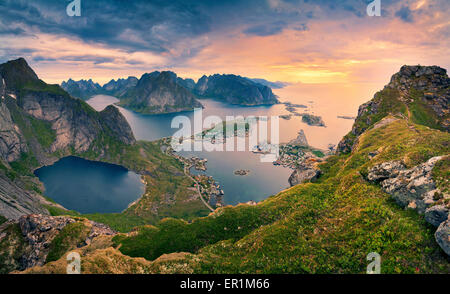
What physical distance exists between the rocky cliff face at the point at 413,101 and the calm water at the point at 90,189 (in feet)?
529

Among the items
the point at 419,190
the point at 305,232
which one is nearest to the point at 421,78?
the point at 419,190

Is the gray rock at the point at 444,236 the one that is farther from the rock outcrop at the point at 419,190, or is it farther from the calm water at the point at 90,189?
the calm water at the point at 90,189

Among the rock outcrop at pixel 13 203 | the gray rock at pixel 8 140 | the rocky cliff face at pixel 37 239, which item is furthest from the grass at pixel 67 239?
the gray rock at pixel 8 140

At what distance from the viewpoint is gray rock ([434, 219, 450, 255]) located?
27844mm

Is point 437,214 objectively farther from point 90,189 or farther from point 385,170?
point 90,189

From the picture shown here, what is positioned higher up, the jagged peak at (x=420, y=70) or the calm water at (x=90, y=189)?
the jagged peak at (x=420, y=70)

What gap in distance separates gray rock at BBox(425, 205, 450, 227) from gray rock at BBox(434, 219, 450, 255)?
112 inches

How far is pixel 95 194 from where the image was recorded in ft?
532

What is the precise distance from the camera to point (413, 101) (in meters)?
119

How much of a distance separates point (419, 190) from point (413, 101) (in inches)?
4535

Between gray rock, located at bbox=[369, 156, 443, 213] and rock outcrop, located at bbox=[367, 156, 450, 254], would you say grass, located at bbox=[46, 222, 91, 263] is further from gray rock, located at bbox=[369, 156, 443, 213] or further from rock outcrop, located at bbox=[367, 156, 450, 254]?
gray rock, located at bbox=[369, 156, 443, 213]

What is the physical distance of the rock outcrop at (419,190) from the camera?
31.5 metres

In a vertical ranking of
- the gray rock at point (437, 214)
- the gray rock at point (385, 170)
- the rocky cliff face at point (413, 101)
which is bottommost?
the gray rock at point (437, 214)
